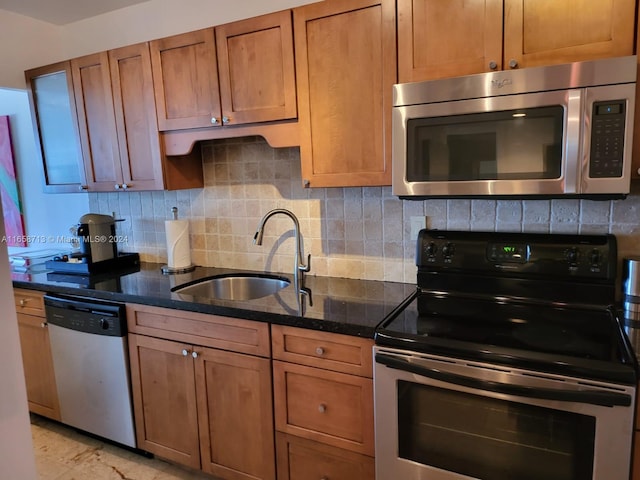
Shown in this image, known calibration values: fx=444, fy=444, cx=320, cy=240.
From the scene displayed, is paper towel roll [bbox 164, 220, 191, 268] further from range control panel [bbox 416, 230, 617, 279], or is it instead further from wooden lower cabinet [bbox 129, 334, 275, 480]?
range control panel [bbox 416, 230, 617, 279]

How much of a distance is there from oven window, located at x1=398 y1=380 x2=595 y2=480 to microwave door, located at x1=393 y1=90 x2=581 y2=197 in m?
0.70

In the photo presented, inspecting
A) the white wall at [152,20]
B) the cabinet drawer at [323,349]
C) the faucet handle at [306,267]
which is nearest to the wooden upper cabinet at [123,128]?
the white wall at [152,20]

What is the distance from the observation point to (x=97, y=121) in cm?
259

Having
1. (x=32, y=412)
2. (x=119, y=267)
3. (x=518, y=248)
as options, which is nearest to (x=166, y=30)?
(x=119, y=267)

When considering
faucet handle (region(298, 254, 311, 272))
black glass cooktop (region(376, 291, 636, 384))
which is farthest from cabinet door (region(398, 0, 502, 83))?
faucet handle (region(298, 254, 311, 272))

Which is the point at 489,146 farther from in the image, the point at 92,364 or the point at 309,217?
the point at 92,364

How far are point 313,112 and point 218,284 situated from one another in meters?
1.14

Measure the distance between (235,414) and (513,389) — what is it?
3.91 feet

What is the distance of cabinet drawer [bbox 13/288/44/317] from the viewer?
2.50 meters

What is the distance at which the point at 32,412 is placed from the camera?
2.78m

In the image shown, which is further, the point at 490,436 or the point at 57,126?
the point at 57,126

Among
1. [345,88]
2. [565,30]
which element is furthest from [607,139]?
[345,88]

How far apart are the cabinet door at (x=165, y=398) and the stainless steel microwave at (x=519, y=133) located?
1298 mm

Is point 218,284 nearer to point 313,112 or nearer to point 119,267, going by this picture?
point 119,267
